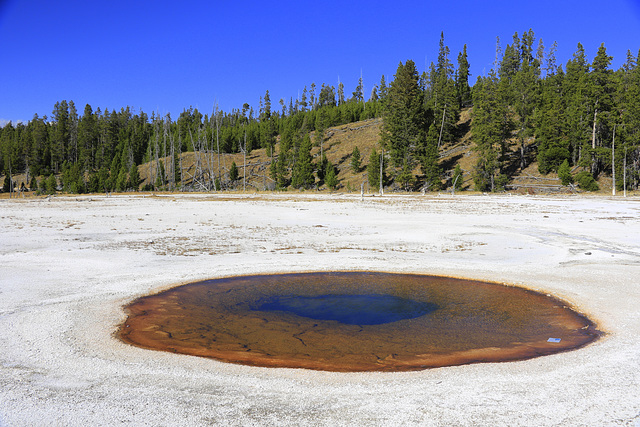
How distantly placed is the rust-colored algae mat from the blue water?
0.07 ft

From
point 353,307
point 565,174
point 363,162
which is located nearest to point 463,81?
point 363,162

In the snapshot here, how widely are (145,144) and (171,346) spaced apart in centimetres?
12989

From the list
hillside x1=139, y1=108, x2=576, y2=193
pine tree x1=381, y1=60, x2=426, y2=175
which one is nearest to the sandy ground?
hillside x1=139, y1=108, x2=576, y2=193

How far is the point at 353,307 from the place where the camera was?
9281 millimetres

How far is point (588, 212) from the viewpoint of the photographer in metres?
28.7

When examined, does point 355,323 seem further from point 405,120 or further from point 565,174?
point 405,120

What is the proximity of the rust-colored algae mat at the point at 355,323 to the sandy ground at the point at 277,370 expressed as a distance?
47cm

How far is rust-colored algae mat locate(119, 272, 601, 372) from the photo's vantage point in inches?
260

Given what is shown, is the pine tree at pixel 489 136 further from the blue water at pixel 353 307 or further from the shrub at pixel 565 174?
the blue water at pixel 353 307

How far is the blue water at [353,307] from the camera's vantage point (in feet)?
28.2

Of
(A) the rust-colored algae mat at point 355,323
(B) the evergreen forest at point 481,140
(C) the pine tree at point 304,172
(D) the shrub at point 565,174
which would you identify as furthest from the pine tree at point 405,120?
(A) the rust-colored algae mat at point 355,323

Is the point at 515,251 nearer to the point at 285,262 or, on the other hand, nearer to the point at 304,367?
the point at 285,262

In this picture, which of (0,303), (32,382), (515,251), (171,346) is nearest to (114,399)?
(32,382)

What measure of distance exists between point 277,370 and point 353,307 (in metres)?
3.67
